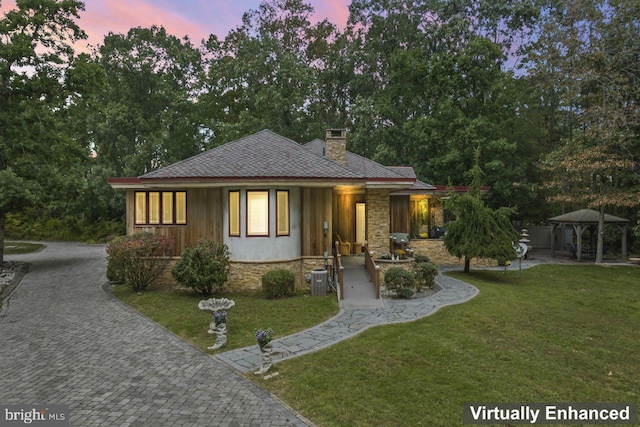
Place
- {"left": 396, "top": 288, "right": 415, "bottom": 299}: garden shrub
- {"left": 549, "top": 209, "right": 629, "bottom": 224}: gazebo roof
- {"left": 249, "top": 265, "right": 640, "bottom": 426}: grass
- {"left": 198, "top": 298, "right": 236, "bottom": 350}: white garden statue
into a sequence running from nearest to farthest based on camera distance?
1. {"left": 249, "top": 265, "right": 640, "bottom": 426}: grass
2. {"left": 198, "top": 298, "right": 236, "bottom": 350}: white garden statue
3. {"left": 396, "top": 288, "right": 415, "bottom": 299}: garden shrub
4. {"left": 549, "top": 209, "right": 629, "bottom": 224}: gazebo roof

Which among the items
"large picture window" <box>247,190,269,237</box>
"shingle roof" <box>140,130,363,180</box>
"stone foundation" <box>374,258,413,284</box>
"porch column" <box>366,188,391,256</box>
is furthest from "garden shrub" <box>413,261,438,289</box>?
"large picture window" <box>247,190,269,237</box>

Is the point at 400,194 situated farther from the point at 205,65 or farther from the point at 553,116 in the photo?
the point at 205,65

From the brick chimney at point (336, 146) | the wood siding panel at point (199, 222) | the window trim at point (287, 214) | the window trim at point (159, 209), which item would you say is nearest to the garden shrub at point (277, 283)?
the window trim at point (287, 214)

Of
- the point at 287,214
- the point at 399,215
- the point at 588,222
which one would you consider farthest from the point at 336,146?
the point at 588,222

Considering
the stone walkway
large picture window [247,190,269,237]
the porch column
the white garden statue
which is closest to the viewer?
the stone walkway

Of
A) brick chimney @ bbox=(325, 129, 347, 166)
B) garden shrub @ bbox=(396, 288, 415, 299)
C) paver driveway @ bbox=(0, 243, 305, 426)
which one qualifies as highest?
brick chimney @ bbox=(325, 129, 347, 166)

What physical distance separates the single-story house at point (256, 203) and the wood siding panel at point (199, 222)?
4 cm

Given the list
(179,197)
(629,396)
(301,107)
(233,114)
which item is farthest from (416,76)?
(629,396)

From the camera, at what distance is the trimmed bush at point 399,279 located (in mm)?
12094

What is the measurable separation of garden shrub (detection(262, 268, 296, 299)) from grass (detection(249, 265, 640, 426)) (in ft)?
14.1

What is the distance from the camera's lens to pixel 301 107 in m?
33.3

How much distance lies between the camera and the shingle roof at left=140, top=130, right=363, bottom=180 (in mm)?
12633

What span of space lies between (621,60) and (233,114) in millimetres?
31264

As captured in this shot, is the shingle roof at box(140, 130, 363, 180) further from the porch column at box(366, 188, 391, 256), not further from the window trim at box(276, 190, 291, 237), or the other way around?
the porch column at box(366, 188, 391, 256)
